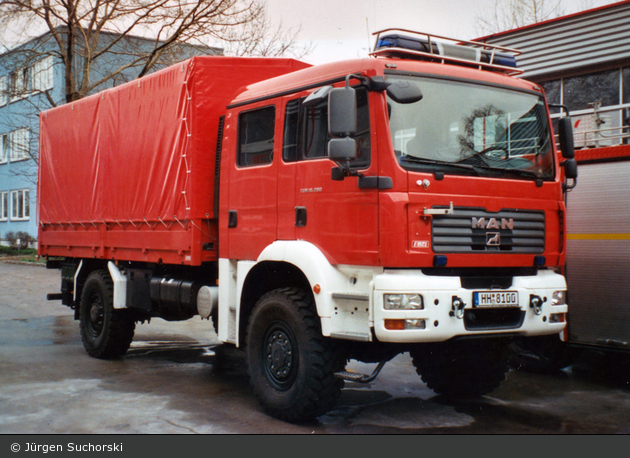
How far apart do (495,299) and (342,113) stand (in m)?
1.89

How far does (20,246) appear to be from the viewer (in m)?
34.7

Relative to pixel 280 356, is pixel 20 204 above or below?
above

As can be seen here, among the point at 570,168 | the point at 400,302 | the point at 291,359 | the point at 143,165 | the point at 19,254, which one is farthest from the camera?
the point at 19,254

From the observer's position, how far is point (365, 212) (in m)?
5.50

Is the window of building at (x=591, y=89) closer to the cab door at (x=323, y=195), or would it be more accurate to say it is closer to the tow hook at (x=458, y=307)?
the cab door at (x=323, y=195)

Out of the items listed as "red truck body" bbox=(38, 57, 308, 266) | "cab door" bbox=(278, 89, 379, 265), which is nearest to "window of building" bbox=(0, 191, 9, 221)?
"red truck body" bbox=(38, 57, 308, 266)

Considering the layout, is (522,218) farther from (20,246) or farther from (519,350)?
(20,246)

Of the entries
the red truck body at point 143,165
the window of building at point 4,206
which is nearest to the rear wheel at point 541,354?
the red truck body at point 143,165

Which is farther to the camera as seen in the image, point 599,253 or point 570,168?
point 599,253

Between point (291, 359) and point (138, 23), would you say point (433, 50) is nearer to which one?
point (291, 359)

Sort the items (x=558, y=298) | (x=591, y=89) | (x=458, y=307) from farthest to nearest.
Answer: (x=591, y=89), (x=558, y=298), (x=458, y=307)

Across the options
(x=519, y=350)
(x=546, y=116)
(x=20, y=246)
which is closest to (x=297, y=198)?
(x=546, y=116)

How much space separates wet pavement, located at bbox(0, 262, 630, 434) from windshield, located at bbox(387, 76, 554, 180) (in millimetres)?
2184

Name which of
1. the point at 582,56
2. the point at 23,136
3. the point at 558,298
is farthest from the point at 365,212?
the point at 23,136
